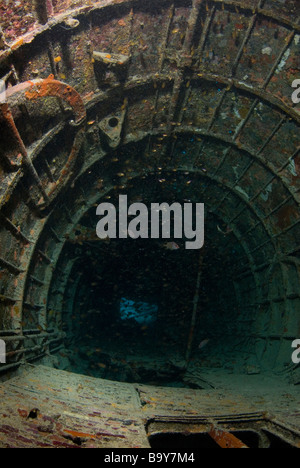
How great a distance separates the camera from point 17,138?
4633 millimetres

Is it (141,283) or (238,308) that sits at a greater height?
(141,283)

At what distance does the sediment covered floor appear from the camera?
276cm

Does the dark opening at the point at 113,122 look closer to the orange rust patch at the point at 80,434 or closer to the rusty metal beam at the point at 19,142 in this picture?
the rusty metal beam at the point at 19,142

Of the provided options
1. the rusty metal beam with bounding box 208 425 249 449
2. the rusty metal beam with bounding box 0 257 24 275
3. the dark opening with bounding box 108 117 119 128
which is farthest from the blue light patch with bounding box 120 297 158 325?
the rusty metal beam with bounding box 208 425 249 449

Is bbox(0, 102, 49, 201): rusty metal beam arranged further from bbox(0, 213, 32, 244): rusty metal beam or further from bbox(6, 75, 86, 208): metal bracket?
bbox(0, 213, 32, 244): rusty metal beam

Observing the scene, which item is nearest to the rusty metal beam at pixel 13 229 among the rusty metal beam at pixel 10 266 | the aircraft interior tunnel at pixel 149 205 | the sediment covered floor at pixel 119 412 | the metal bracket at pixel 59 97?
the aircraft interior tunnel at pixel 149 205

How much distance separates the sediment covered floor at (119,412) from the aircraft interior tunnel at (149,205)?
3 centimetres

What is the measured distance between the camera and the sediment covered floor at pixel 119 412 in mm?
2756

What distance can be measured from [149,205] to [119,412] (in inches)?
251

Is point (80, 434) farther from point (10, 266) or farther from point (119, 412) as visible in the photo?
point (10, 266)

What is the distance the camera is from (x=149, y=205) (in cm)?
905
